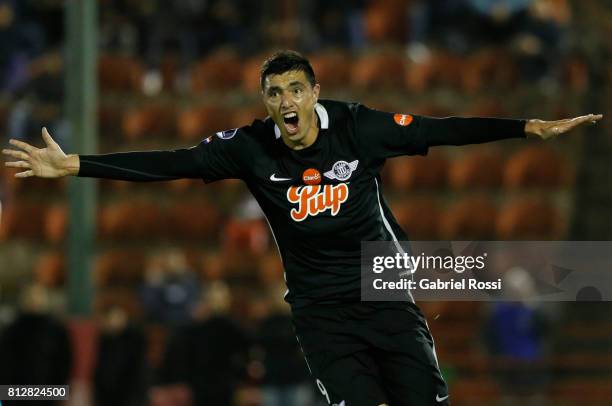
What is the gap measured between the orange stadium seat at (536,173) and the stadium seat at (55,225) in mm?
5530

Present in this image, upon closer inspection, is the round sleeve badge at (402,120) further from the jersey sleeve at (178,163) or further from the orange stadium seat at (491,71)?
the orange stadium seat at (491,71)

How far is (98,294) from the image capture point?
14.6m

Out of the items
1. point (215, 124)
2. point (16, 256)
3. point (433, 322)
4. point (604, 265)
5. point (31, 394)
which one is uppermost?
point (215, 124)

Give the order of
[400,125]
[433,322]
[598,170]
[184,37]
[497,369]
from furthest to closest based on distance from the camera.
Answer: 1. [184,37]
2. [598,170]
3. [433,322]
4. [497,369]
5. [400,125]

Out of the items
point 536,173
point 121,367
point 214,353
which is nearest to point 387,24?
point 536,173

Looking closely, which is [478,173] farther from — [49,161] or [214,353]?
[49,161]

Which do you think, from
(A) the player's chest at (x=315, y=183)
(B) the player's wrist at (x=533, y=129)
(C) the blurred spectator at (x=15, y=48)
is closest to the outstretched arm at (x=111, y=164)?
(A) the player's chest at (x=315, y=183)

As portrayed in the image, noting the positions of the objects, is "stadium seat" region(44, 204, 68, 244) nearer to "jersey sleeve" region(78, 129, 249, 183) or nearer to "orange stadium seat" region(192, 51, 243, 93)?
"orange stadium seat" region(192, 51, 243, 93)

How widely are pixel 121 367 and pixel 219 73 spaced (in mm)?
6112

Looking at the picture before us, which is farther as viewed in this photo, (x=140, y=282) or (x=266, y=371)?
(x=140, y=282)

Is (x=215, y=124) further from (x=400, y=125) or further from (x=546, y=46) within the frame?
(x=400, y=125)

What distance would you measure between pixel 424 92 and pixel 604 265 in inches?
295

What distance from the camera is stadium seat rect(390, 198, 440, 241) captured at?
571 inches

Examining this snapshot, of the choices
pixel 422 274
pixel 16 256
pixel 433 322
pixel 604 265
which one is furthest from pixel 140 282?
pixel 422 274
